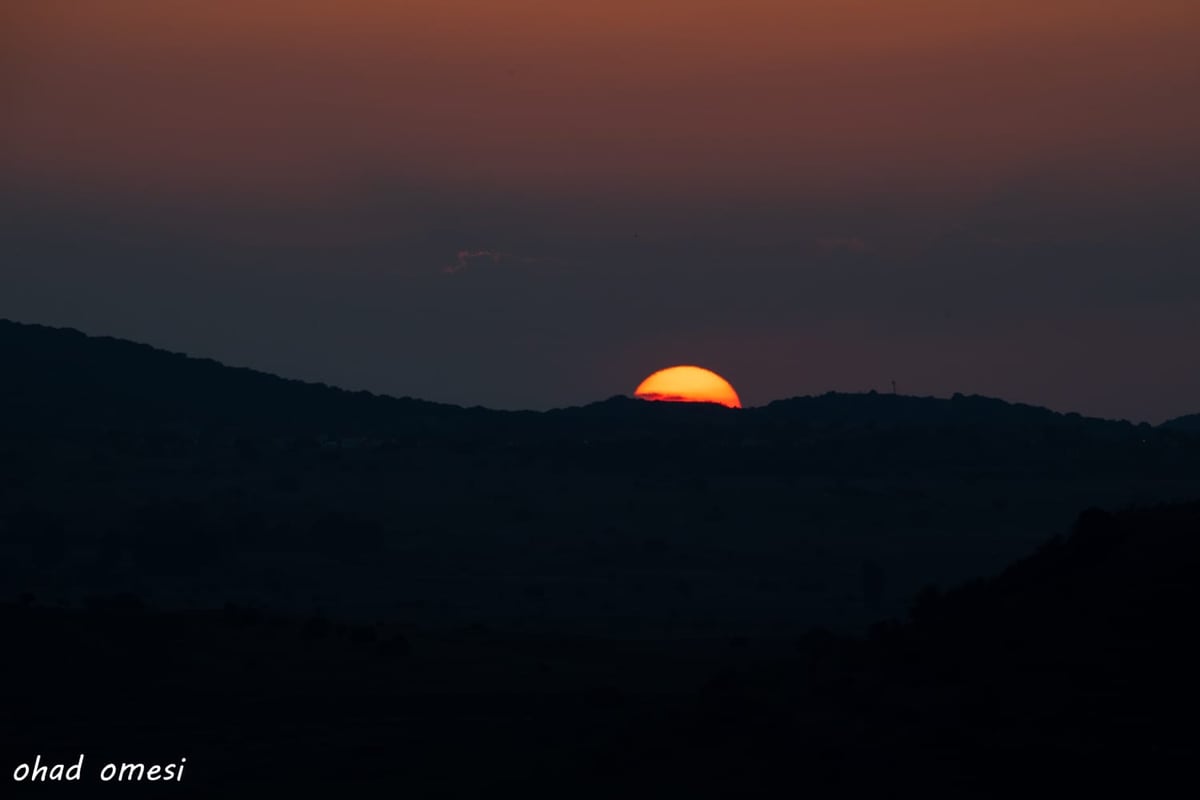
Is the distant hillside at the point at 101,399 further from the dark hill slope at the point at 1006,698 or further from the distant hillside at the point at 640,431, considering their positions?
the dark hill slope at the point at 1006,698

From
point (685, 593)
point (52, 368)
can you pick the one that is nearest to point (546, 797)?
point (685, 593)

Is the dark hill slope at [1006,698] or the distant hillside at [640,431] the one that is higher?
the distant hillside at [640,431]

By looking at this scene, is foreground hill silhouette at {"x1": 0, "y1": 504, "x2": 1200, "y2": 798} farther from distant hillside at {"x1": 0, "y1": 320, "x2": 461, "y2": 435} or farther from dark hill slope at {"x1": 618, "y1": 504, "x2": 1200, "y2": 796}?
distant hillside at {"x1": 0, "y1": 320, "x2": 461, "y2": 435}

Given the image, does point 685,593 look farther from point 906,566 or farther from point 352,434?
point 352,434

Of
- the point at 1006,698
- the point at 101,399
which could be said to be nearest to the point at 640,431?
the point at 101,399

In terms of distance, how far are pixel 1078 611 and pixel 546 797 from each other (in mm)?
12124

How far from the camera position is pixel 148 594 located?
99.9 m

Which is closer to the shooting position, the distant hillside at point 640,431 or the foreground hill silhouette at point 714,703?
the foreground hill silhouette at point 714,703

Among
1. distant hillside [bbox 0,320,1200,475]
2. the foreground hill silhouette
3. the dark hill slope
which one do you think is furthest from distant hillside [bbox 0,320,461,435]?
the dark hill slope

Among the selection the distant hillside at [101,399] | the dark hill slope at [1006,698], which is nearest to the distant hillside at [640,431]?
the distant hillside at [101,399]

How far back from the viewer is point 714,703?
118 ft

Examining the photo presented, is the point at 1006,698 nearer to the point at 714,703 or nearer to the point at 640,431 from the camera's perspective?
the point at 714,703

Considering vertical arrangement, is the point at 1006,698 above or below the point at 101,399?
below

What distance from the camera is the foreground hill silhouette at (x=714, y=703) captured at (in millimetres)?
32219
